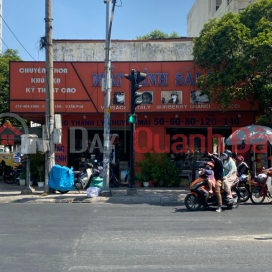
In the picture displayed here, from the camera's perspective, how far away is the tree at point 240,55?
12.5m

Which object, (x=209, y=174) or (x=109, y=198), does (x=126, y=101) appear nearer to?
(x=109, y=198)

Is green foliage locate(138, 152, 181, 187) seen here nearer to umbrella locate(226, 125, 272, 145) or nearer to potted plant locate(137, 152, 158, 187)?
potted plant locate(137, 152, 158, 187)

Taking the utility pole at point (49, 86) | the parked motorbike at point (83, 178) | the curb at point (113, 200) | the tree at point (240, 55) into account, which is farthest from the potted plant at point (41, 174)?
the tree at point (240, 55)

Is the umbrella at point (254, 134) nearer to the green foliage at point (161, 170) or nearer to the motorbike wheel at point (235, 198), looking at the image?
the green foliage at point (161, 170)

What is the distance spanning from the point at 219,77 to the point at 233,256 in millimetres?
8606

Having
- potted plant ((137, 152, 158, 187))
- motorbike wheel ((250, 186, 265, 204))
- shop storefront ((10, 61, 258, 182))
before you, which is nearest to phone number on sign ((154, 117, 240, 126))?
shop storefront ((10, 61, 258, 182))

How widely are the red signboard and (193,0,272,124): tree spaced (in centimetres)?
153

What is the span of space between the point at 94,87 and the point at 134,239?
9.89 meters

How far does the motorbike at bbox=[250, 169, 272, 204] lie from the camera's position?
11.2m

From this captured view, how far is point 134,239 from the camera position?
22.8 ft

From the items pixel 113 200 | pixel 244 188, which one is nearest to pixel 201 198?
pixel 244 188

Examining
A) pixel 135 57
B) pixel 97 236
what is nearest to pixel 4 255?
pixel 97 236

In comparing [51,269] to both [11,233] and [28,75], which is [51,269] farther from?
[28,75]

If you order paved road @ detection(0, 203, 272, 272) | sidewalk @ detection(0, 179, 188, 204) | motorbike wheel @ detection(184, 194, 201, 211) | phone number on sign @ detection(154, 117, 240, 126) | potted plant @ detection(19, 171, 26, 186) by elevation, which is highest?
phone number on sign @ detection(154, 117, 240, 126)
